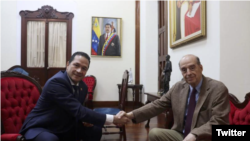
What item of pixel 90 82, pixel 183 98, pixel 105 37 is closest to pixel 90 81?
pixel 90 82

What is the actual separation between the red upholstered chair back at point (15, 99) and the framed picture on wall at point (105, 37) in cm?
432

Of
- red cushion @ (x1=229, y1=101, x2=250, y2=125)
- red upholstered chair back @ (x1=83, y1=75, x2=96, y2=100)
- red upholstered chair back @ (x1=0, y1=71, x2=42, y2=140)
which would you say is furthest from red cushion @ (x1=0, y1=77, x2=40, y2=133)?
red upholstered chair back @ (x1=83, y1=75, x2=96, y2=100)

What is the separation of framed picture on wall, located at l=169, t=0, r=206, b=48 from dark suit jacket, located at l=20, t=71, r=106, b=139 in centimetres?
192

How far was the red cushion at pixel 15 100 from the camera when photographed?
1.81 meters

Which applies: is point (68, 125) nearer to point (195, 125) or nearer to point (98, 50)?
point (195, 125)

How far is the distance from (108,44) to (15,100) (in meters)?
4.59

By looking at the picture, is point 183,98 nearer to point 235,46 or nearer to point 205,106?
point 205,106

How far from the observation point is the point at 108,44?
634cm

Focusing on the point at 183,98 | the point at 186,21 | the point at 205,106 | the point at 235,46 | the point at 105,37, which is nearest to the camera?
the point at 205,106

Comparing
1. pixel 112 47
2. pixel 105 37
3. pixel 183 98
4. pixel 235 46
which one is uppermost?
pixel 105 37

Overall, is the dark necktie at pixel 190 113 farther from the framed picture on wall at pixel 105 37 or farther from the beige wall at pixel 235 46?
the framed picture on wall at pixel 105 37

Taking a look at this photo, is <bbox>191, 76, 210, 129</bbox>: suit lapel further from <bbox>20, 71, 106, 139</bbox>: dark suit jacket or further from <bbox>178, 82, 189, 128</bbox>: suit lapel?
<bbox>20, 71, 106, 139</bbox>: dark suit jacket

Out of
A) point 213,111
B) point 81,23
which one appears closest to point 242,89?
point 213,111

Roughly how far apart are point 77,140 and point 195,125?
3.36 ft
